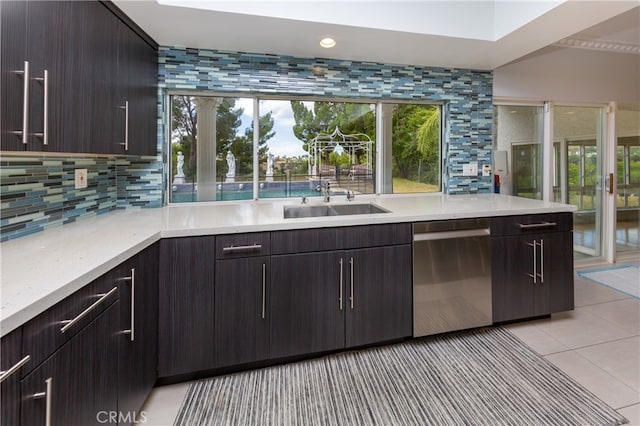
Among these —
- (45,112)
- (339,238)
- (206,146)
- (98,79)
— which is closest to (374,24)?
(339,238)

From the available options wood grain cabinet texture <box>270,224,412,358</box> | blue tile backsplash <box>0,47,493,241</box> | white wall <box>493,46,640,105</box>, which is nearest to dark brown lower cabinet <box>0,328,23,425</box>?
blue tile backsplash <box>0,47,493,241</box>

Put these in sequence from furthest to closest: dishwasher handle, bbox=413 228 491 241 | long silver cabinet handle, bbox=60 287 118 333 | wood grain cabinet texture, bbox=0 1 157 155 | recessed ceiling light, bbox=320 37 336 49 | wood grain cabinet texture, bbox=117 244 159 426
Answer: recessed ceiling light, bbox=320 37 336 49 → dishwasher handle, bbox=413 228 491 241 → wood grain cabinet texture, bbox=117 244 159 426 → wood grain cabinet texture, bbox=0 1 157 155 → long silver cabinet handle, bbox=60 287 118 333

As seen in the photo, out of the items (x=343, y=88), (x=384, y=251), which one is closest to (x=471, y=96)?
(x=343, y=88)

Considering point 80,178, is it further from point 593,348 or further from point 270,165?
point 593,348

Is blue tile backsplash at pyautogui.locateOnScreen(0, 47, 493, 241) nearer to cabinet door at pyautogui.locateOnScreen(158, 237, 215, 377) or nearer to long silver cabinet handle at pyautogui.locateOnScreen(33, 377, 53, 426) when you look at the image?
cabinet door at pyautogui.locateOnScreen(158, 237, 215, 377)

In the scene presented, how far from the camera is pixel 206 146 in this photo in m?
2.61

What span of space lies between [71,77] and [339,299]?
1.74 metres

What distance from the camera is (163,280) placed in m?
1.72

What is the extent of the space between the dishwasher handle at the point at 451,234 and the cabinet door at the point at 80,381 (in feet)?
5.63

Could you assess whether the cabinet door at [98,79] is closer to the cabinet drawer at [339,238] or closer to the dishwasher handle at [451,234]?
the cabinet drawer at [339,238]

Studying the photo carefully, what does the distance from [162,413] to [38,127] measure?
1407 millimetres

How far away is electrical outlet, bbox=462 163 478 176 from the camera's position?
3.14 meters

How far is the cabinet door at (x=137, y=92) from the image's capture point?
1.86 meters

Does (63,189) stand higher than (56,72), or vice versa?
(56,72)
